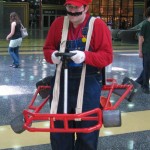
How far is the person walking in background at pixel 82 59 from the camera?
112 inches

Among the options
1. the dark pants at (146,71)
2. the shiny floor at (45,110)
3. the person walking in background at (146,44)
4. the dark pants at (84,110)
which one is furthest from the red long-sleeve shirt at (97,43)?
the dark pants at (146,71)

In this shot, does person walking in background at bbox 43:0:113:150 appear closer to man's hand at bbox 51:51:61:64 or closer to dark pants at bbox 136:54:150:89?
man's hand at bbox 51:51:61:64

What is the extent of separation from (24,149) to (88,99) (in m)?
1.50

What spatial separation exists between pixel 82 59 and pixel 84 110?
0.43 meters

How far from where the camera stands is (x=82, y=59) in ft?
9.05

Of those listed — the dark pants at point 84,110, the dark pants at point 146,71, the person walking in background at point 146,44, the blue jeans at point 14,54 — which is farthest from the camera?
the blue jeans at point 14,54

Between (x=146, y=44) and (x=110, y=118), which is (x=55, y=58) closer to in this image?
(x=110, y=118)

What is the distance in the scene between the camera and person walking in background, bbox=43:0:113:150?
286cm

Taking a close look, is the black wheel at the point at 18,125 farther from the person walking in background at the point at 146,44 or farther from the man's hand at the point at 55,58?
the person walking in background at the point at 146,44

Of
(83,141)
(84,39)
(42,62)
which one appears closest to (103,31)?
(84,39)

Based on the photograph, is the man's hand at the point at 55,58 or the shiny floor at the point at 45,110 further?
the shiny floor at the point at 45,110

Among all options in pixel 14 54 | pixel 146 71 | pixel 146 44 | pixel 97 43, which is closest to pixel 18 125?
pixel 97 43

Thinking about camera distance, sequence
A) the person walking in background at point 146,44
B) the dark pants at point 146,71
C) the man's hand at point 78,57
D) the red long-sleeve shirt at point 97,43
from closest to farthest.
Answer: the man's hand at point 78,57, the red long-sleeve shirt at point 97,43, the person walking in background at point 146,44, the dark pants at point 146,71

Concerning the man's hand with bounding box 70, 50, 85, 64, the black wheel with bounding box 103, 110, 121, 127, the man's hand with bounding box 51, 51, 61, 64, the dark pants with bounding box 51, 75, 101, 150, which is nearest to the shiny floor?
the dark pants with bounding box 51, 75, 101, 150
